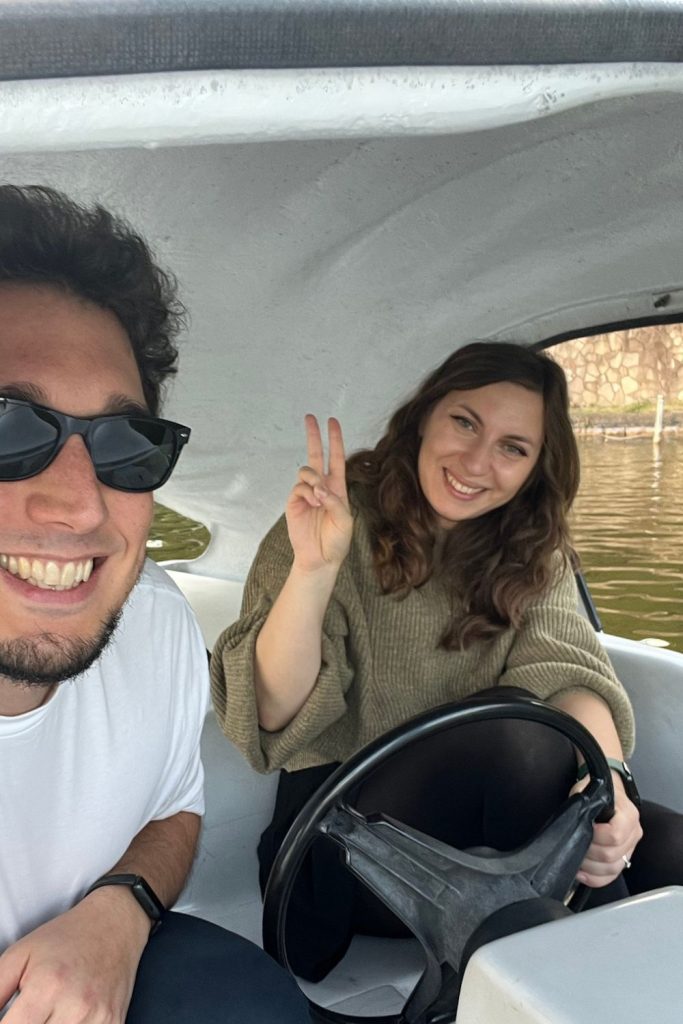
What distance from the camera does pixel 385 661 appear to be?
202cm

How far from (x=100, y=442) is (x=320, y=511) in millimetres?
694

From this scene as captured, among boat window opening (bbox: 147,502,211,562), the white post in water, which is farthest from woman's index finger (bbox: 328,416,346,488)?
boat window opening (bbox: 147,502,211,562)

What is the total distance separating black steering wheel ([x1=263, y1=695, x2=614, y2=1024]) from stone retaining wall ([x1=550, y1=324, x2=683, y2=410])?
111cm

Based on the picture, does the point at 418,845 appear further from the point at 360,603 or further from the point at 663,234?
the point at 663,234

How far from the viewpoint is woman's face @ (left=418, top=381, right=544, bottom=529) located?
2.06 metres

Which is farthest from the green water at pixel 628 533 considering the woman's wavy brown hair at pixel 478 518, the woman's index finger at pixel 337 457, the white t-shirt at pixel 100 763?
the white t-shirt at pixel 100 763

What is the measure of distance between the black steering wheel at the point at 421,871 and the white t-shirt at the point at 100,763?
22 cm

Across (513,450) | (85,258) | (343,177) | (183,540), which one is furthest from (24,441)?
(183,540)

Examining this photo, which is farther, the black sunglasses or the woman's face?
A: the woman's face

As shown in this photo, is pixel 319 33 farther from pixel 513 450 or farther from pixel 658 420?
pixel 658 420

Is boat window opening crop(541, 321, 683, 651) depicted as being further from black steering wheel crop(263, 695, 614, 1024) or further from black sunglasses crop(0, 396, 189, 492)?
black sunglasses crop(0, 396, 189, 492)

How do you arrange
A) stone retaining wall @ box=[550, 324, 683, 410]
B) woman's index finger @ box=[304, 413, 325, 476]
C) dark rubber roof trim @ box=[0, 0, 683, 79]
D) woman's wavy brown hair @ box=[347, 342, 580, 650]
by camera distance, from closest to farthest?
dark rubber roof trim @ box=[0, 0, 683, 79], woman's index finger @ box=[304, 413, 325, 476], woman's wavy brown hair @ box=[347, 342, 580, 650], stone retaining wall @ box=[550, 324, 683, 410]

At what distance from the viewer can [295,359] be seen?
2.18 meters

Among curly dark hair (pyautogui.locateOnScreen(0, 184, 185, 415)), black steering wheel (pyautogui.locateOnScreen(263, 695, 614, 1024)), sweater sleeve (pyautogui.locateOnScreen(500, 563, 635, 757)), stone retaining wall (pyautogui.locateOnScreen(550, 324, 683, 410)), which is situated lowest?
black steering wheel (pyautogui.locateOnScreen(263, 695, 614, 1024))
